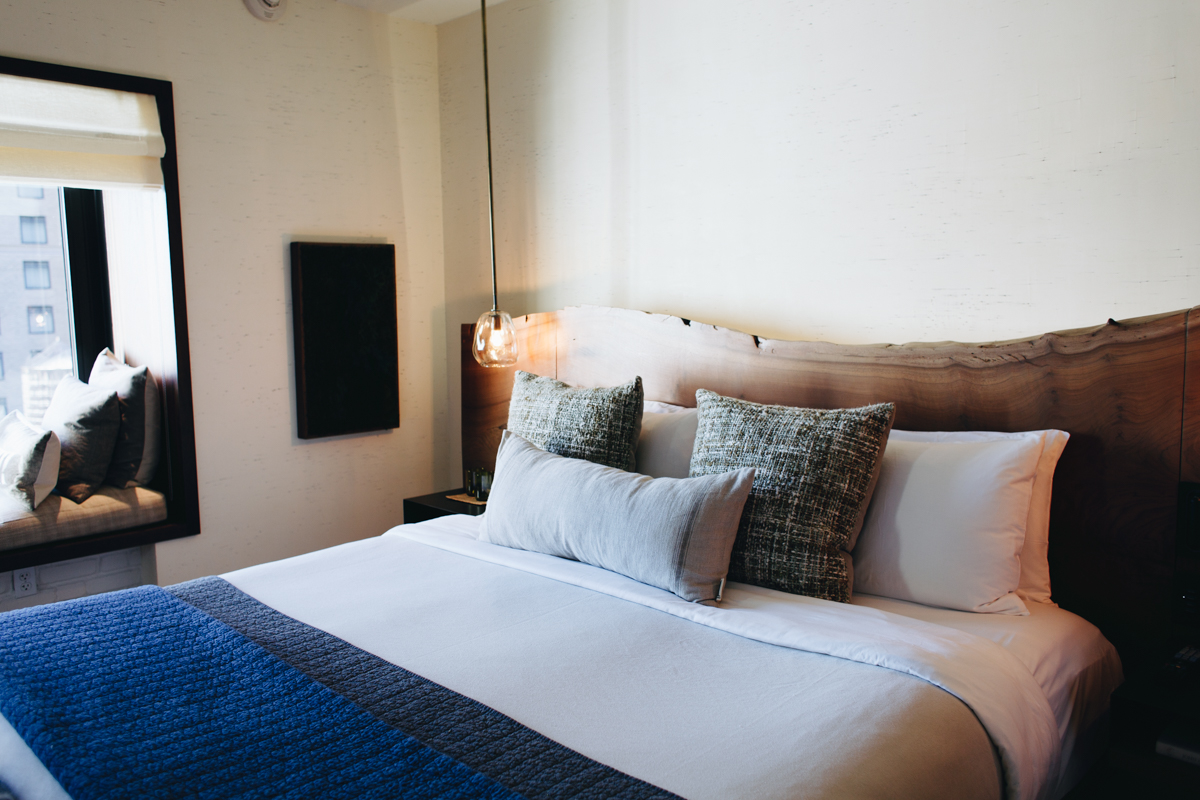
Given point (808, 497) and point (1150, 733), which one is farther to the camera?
point (808, 497)

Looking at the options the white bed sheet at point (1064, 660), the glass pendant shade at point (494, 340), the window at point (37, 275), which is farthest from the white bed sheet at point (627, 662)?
the window at point (37, 275)

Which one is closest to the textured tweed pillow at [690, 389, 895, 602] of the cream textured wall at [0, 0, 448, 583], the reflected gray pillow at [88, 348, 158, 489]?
the cream textured wall at [0, 0, 448, 583]

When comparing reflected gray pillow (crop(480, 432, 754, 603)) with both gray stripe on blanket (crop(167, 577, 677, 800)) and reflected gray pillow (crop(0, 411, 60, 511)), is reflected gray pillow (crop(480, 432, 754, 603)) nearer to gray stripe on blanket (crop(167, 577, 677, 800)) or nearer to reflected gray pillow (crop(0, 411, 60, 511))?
gray stripe on blanket (crop(167, 577, 677, 800))

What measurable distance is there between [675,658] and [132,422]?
242 cm

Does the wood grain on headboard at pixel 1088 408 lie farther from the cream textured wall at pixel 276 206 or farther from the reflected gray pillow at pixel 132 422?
the reflected gray pillow at pixel 132 422

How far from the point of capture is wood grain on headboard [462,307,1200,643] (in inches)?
72.3

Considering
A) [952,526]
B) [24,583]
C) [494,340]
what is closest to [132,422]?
[24,583]

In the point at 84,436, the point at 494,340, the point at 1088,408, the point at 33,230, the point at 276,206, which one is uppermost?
the point at 276,206

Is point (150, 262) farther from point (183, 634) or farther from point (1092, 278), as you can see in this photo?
point (1092, 278)

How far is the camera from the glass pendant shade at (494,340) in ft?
10.2

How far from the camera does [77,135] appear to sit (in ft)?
9.12

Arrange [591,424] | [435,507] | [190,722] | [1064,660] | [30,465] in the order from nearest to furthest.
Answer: [190,722]
[1064,660]
[591,424]
[30,465]
[435,507]

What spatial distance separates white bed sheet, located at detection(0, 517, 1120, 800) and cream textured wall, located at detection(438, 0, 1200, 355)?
0.86 metres

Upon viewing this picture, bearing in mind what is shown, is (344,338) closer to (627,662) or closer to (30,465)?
(30,465)
